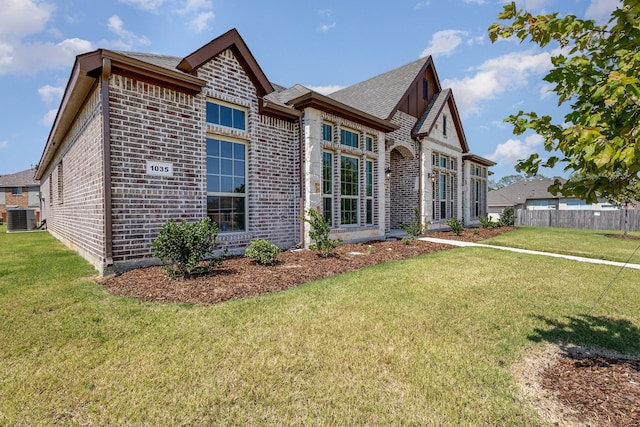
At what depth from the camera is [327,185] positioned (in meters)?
9.62

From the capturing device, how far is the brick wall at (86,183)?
605 centimetres

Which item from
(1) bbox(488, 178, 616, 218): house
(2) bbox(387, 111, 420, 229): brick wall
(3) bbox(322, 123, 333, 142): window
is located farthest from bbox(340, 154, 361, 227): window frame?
(1) bbox(488, 178, 616, 218): house

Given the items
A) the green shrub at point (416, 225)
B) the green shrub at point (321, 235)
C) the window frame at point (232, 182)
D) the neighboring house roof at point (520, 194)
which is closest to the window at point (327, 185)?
the green shrub at point (321, 235)

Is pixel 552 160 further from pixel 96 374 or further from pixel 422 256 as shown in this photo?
pixel 422 256

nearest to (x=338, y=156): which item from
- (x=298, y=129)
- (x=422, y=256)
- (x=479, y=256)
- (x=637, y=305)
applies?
(x=298, y=129)

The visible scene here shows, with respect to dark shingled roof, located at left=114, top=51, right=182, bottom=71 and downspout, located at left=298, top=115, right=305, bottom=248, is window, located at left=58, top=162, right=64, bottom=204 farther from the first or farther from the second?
downspout, located at left=298, top=115, right=305, bottom=248

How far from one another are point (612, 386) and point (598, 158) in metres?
2.09

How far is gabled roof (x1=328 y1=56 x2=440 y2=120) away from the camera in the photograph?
12398 mm

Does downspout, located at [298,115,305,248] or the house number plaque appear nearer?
the house number plaque

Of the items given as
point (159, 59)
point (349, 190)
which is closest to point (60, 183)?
point (159, 59)

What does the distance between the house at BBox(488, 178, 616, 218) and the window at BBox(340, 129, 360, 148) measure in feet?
104

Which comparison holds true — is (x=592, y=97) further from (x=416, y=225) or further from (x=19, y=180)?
(x=19, y=180)

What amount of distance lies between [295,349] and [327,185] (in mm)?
6990

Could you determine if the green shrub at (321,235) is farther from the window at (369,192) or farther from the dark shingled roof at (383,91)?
the dark shingled roof at (383,91)
